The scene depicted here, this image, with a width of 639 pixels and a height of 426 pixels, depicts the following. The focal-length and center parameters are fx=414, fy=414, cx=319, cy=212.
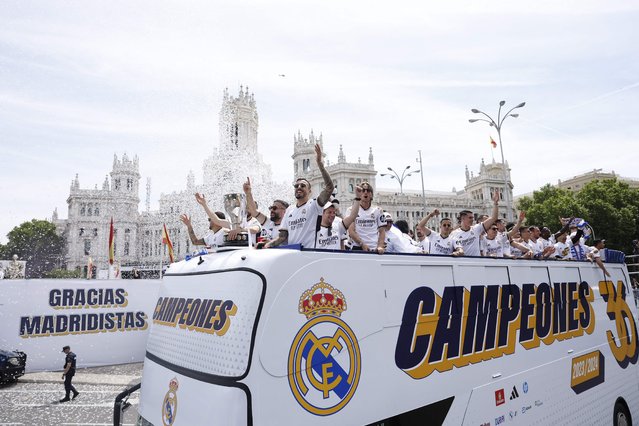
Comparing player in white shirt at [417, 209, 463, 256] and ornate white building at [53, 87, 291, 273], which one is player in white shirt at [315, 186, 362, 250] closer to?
player in white shirt at [417, 209, 463, 256]

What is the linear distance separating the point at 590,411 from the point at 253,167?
60458 mm

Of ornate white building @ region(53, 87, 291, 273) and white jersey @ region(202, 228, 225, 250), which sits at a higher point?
ornate white building @ region(53, 87, 291, 273)

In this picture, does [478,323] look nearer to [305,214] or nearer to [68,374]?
[305,214]

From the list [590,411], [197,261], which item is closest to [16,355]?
[197,261]

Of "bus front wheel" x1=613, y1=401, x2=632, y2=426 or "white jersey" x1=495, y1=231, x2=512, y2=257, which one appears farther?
"white jersey" x1=495, y1=231, x2=512, y2=257

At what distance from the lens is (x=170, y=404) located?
3.33m

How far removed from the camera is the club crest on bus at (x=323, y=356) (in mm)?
3102

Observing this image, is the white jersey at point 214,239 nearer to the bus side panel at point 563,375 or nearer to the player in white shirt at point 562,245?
the bus side panel at point 563,375

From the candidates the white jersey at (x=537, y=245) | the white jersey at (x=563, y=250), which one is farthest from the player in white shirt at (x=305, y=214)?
the white jersey at (x=537, y=245)

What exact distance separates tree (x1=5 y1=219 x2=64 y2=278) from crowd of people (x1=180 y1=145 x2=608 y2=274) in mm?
97175

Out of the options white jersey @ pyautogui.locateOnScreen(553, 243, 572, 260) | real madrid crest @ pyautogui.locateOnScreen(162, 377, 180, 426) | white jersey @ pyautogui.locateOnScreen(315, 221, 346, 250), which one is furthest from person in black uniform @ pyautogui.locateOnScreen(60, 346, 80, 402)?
white jersey @ pyautogui.locateOnScreen(553, 243, 572, 260)

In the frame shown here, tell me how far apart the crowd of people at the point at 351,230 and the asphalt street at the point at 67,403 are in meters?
3.76

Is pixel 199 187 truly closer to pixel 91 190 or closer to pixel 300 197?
pixel 300 197

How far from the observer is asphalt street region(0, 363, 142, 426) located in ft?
29.6
